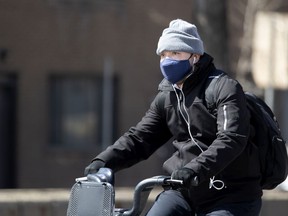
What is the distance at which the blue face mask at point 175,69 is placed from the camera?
4742 mm

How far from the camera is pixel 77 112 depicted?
1877 cm

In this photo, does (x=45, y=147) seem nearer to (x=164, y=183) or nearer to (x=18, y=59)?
(x=18, y=59)

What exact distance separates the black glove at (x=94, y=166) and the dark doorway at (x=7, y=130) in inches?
530

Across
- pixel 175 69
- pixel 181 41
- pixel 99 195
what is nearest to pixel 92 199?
pixel 99 195

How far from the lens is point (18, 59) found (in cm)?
1803

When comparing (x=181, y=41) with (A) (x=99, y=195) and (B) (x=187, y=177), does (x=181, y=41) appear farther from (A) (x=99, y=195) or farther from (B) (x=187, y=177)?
(A) (x=99, y=195)

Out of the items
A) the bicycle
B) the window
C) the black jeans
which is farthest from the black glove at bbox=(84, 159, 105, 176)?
the window

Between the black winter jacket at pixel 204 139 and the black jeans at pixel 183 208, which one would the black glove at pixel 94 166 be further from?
the black jeans at pixel 183 208

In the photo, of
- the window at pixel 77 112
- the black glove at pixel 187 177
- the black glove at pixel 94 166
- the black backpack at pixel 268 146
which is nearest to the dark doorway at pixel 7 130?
the window at pixel 77 112

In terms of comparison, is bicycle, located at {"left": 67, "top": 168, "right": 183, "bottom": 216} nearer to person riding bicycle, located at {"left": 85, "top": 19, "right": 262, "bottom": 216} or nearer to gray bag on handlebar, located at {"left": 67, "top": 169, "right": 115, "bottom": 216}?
gray bag on handlebar, located at {"left": 67, "top": 169, "right": 115, "bottom": 216}

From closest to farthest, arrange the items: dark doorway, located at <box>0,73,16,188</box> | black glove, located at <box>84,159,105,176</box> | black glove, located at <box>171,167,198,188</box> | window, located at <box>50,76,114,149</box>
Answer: black glove, located at <box>171,167,198,188</box> < black glove, located at <box>84,159,105,176</box> < dark doorway, located at <box>0,73,16,188</box> < window, located at <box>50,76,114,149</box>

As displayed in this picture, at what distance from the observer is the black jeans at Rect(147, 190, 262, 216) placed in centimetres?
464

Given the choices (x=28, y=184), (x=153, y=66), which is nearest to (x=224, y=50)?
(x=153, y=66)

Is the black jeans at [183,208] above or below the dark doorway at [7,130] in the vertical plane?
above
